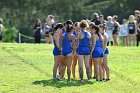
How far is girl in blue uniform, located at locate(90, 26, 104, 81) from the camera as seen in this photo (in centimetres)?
1791

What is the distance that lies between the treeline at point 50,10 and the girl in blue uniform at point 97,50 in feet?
192

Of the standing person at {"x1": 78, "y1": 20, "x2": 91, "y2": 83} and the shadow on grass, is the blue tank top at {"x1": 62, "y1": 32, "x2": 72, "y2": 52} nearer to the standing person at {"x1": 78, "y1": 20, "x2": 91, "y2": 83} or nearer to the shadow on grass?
the standing person at {"x1": 78, "y1": 20, "x2": 91, "y2": 83}

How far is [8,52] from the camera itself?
85.8 feet

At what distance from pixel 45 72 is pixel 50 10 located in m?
63.9

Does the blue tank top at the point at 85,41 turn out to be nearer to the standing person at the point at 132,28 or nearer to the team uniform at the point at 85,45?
the team uniform at the point at 85,45

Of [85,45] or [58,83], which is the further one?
[58,83]

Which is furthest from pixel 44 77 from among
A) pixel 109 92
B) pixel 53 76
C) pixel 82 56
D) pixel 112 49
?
pixel 112 49

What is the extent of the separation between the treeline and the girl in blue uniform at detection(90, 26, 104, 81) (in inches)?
2300

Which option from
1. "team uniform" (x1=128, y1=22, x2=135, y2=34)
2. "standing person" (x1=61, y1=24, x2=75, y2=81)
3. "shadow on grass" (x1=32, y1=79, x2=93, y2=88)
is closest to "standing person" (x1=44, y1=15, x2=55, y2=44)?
"team uniform" (x1=128, y1=22, x2=135, y2=34)

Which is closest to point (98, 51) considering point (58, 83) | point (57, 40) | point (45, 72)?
point (57, 40)

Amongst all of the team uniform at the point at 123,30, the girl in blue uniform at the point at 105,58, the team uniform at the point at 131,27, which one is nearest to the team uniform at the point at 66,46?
the girl in blue uniform at the point at 105,58

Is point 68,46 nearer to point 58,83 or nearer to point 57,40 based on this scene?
point 57,40

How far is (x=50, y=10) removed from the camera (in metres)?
84.4

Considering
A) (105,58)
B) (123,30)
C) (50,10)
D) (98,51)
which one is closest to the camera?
(98,51)
